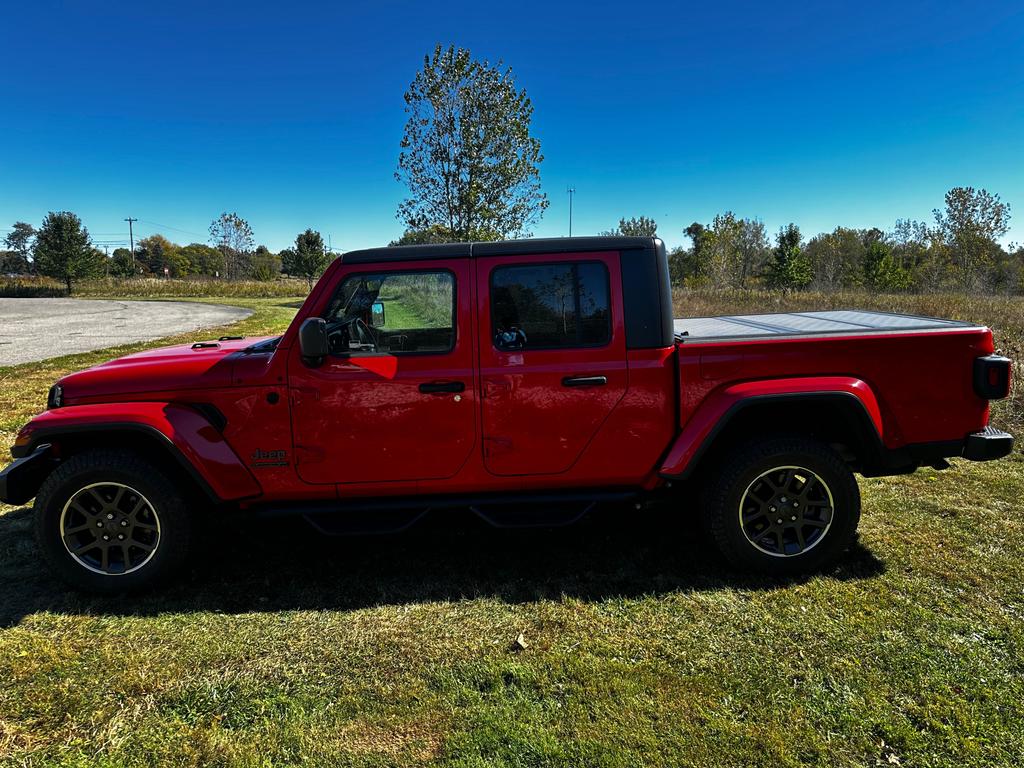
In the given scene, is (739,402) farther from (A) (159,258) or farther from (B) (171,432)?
(A) (159,258)

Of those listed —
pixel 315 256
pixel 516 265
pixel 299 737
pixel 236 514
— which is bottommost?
pixel 299 737

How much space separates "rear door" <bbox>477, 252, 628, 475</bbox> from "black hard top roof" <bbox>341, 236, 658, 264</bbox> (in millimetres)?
48

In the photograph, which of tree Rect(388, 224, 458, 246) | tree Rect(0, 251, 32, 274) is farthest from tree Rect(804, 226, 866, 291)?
tree Rect(0, 251, 32, 274)

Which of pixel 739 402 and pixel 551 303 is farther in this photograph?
pixel 551 303

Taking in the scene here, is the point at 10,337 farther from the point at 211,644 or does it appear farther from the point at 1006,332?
the point at 1006,332

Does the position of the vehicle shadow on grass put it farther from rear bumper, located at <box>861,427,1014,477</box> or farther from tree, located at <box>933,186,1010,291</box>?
tree, located at <box>933,186,1010,291</box>

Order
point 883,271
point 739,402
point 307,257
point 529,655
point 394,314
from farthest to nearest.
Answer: point 307,257 → point 883,271 → point 394,314 → point 739,402 → point 529,655

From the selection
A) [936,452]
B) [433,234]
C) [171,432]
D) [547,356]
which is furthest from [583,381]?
[433,234]

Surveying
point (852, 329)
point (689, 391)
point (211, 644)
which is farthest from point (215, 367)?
point (852, 329)

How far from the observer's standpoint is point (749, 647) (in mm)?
2691

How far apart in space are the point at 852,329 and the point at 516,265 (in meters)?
1.98

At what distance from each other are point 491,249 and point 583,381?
3.00 feet

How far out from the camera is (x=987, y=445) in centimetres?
320

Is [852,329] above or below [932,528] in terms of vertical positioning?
above
